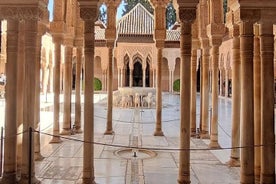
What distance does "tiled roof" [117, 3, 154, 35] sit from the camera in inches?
1271

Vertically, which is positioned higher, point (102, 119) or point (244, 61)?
point (244, 61)

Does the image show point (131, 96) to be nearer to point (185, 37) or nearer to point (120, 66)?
point (120, 66)

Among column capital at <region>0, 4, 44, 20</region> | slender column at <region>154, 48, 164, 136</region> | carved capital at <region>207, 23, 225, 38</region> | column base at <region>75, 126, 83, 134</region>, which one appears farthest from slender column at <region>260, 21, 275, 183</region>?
column base at <region>75, 126, 83, 134</region>

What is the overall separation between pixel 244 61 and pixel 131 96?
17.2 metres

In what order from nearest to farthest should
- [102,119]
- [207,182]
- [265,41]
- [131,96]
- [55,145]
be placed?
[265,41] → [207,182] → [55,145] → [102,119] → [131,96]

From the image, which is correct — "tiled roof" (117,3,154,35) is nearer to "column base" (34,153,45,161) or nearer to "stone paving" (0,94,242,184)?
"stone paving" (0,94,242,184)

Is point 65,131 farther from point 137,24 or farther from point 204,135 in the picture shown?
point 137,24

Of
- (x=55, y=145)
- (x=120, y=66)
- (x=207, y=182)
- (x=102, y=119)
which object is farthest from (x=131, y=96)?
(x=207, y=182)

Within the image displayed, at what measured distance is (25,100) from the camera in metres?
5.49

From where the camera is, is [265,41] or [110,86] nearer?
[265,41]

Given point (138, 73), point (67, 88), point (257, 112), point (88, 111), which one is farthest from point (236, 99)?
point (138, 73)

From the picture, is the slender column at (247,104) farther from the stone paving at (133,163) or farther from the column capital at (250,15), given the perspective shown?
the stone paving at (133,163)

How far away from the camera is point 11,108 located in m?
5.51

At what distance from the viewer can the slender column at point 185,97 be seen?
18.0 feet
